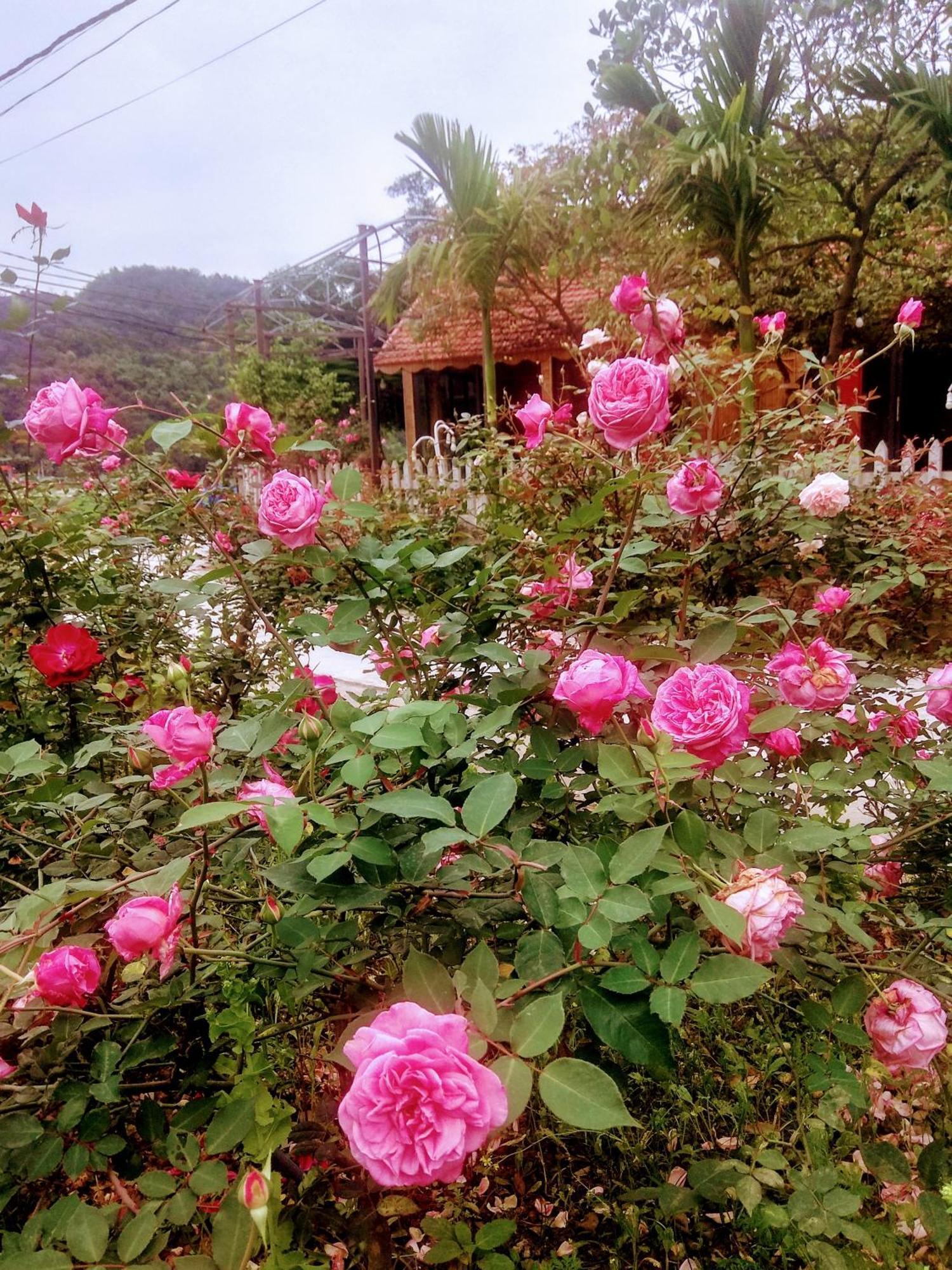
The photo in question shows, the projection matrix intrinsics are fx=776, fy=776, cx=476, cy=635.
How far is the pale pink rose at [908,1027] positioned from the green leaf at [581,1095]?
44 centimetres

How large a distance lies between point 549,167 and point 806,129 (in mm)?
2201

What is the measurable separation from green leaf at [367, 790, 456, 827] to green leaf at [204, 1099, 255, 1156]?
1.01 feet

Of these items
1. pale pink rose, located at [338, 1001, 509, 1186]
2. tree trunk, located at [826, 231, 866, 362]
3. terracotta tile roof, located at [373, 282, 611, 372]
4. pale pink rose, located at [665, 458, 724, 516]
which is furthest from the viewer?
terracotta tile roof, located at [373, 282, 611, 372]

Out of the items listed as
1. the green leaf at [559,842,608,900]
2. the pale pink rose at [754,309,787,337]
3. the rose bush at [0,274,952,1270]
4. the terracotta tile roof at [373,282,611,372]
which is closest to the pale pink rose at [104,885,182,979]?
the rose bush at [0,274,952,1270]

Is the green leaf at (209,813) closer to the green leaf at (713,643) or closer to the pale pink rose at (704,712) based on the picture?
the pale pink rose at (704,712)

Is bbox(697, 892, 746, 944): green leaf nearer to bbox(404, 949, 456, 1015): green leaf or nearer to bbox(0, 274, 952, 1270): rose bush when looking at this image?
bbox(0, 274, 952, 1270): rose bush

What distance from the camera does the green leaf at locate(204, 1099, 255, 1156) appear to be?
0.65 metres

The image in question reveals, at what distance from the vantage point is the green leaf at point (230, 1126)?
653mm

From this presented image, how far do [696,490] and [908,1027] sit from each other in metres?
0.64

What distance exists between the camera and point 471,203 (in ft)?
22.8

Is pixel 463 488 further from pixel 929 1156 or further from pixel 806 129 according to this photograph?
pixel 806 129

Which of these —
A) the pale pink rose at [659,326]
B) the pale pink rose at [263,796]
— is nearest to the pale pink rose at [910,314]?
the pale pink rose at [659,326]

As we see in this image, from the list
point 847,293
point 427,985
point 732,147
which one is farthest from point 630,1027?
point 847,293

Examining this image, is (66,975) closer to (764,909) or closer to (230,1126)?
(230,1126)
